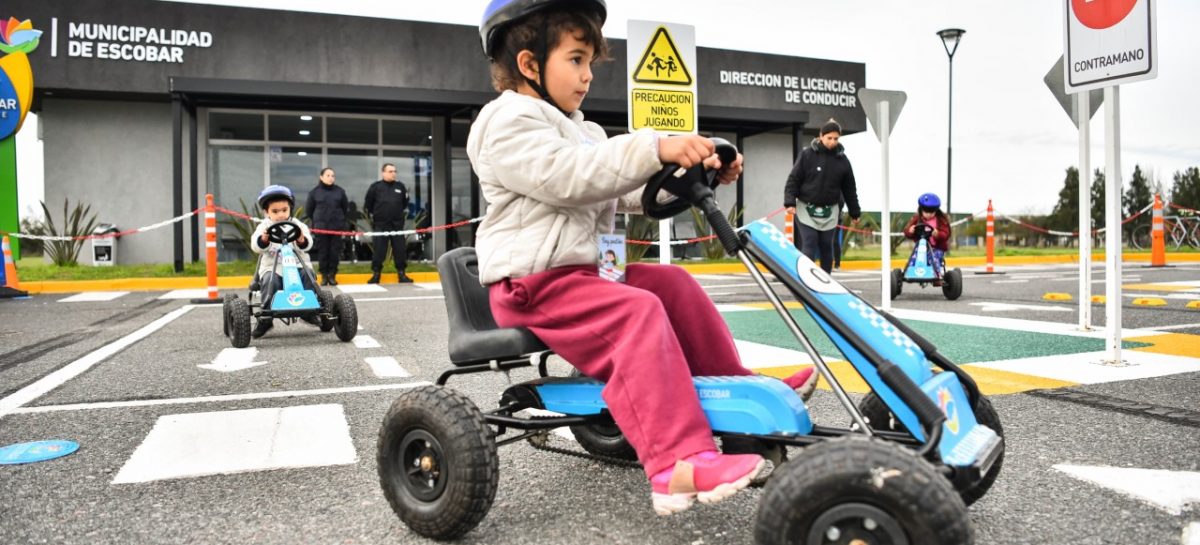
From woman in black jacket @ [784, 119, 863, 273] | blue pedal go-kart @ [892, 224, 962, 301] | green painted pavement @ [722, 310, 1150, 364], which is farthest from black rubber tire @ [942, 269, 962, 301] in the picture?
green painted pavement @ [722, 310, 1150, 364]

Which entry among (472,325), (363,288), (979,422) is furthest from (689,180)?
(363,288)

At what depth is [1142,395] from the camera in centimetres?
393

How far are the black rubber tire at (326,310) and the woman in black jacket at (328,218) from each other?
6691mm

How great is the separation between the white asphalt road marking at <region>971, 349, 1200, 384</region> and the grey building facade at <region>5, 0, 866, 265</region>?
46.7 ft

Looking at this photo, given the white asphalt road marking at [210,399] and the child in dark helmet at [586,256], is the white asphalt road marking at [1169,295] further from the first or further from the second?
the child in dark helmet at [586,256]

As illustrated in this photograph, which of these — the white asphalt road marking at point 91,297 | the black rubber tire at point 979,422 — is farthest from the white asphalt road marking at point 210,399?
the white asphalt road marking at point 91,297

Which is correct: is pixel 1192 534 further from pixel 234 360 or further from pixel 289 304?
pixel 289 304

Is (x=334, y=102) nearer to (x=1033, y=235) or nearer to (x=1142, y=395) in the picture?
(x=1142, y=395)

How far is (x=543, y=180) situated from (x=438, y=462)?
2.64 feet

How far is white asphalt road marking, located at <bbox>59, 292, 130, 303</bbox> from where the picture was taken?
35.3 ft

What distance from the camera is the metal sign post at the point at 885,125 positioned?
771 cm

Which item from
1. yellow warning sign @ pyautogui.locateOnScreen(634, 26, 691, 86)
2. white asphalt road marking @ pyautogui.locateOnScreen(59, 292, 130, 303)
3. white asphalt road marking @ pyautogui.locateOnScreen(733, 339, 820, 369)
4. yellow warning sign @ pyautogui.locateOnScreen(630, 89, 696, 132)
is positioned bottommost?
white asphalt road marking @ pyautogui.locateOnScreen(733, 339, 820, 369)

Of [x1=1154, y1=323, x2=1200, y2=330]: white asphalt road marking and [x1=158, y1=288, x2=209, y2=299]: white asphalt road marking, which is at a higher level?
[x1=158, y1=288, x2=209, y2=299]: white asphalt road marking

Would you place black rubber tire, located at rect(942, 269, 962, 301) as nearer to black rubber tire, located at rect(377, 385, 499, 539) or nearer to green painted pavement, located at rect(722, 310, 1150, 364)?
green painted pavement, located at rect(722, 310, 1150, 364)
